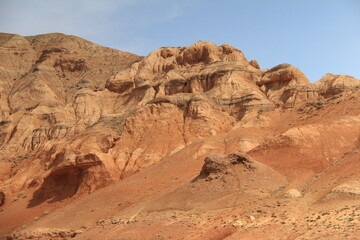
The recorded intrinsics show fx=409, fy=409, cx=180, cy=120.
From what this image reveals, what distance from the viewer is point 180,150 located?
37.3 m

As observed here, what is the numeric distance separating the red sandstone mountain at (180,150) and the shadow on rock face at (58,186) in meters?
0.13

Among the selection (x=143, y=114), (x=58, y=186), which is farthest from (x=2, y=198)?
(x=143, y=114)

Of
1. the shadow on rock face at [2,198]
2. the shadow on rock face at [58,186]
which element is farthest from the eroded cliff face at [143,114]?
the shadow on rock face at [2,198]

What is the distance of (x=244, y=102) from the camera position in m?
45.0

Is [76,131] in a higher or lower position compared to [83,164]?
higher

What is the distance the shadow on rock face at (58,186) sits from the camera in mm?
39438

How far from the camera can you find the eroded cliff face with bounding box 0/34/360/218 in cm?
3909

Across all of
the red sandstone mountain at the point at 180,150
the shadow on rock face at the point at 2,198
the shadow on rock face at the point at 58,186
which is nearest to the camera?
the red sandstone mountain at the point at 180,150

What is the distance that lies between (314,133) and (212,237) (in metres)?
13.8

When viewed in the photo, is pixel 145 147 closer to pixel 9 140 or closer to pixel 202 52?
pixel 202 52

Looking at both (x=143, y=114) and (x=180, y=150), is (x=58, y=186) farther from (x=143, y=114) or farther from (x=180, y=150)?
(x=180, y=150)

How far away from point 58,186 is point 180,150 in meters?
13.3

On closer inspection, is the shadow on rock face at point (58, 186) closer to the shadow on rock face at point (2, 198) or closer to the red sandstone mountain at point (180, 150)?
the red sandstone mountain at point (180, 150)

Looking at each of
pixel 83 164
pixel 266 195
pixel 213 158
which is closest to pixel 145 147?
pixel 83 164
